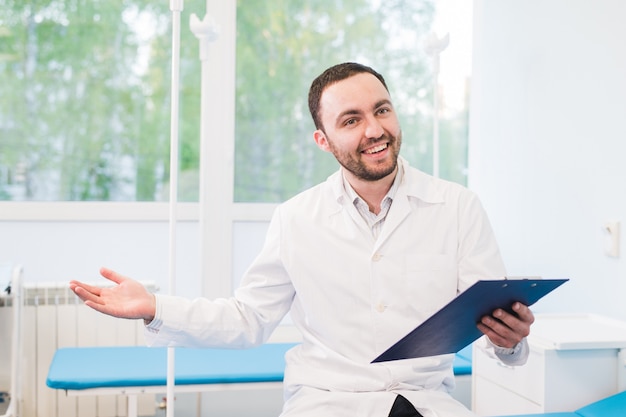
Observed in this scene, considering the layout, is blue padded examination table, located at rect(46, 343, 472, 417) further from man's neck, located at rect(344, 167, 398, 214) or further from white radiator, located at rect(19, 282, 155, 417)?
man's neck, located at rect(344, 167, 398, 214)

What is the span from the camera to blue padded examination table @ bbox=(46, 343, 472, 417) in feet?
8.19

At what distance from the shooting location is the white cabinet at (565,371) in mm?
2039

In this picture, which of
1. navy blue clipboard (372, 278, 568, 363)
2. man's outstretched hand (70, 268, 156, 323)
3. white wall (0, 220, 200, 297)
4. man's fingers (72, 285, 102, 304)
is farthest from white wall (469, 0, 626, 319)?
man's fingers (72, 285, 102, 304)

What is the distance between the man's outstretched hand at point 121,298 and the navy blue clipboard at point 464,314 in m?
0.53

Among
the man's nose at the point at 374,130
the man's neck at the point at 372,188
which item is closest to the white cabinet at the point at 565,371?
the man's neck at the point at 372,188

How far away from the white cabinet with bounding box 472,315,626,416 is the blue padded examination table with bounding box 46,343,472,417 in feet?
1.70

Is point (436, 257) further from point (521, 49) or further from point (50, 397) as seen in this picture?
point (50, 397)

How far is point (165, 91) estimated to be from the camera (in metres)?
3.35

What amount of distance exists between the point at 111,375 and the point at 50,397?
0.70 meters

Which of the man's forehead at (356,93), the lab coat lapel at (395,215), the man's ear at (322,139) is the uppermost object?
the man's forehead at (356,93)

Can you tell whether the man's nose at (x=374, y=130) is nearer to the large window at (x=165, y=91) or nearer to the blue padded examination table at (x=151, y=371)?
the blue padded examination table at (x=151, y=371)

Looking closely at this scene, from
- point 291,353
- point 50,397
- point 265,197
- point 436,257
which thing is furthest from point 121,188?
point 436,257

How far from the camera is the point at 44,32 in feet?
10.6

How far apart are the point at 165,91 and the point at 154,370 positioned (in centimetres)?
130
